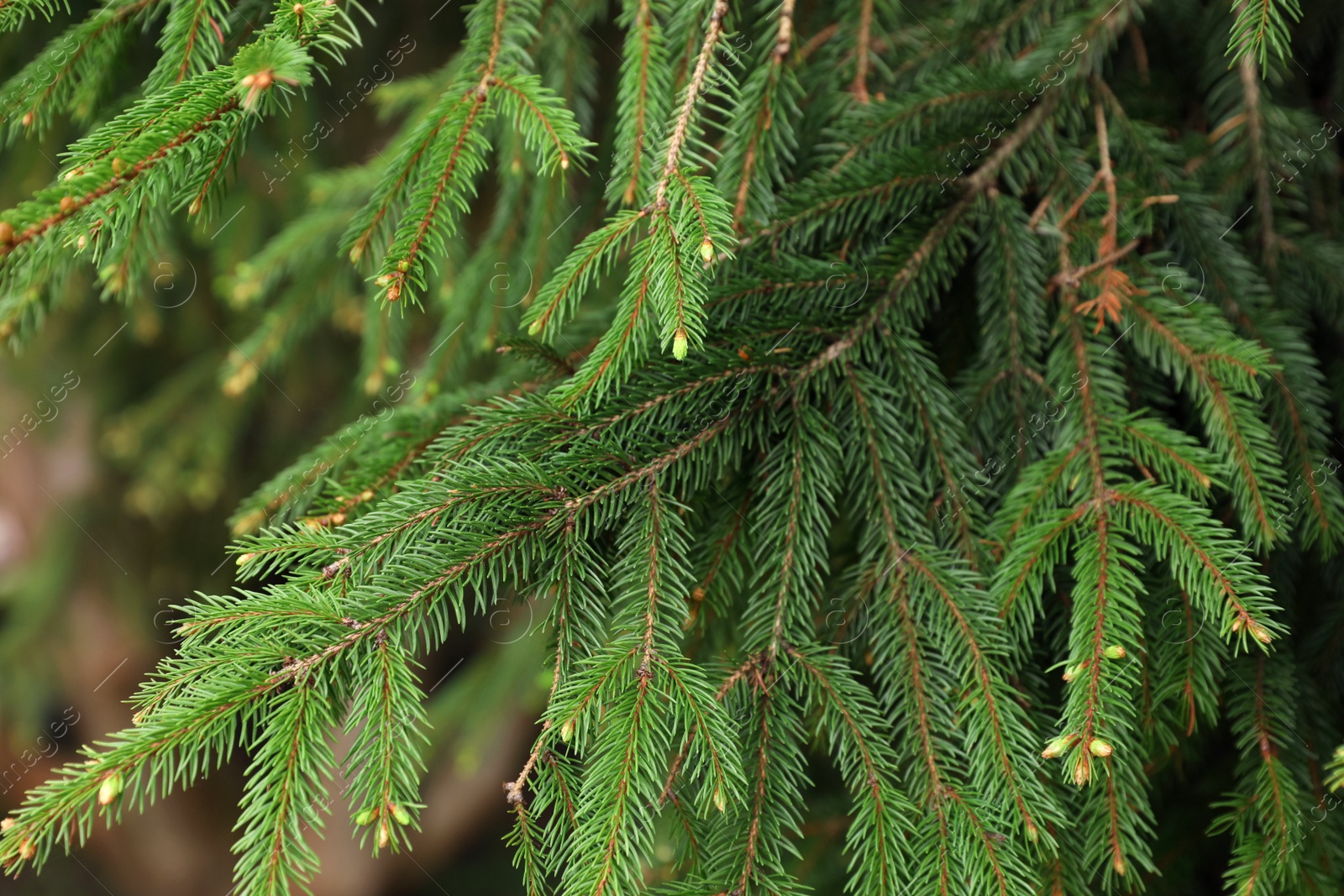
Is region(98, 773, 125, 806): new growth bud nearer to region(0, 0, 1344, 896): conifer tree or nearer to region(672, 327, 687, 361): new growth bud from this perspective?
region(0, 0, 1344, 896): conifer tree

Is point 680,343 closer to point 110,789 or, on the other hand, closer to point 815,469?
point 815,469

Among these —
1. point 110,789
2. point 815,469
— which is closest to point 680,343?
point 815,469

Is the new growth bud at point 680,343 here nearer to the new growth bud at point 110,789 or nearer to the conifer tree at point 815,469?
the conifer tree at point 815,469

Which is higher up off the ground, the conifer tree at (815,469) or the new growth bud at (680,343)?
the new growth bud at (680,343)

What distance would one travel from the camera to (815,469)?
94 cm

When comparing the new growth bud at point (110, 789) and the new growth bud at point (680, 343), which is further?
the new growth bud at point (680, 343)

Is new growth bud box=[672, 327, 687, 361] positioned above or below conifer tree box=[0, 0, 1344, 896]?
above

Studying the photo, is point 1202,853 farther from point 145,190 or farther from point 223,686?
point 145,190

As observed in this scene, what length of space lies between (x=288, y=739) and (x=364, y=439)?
476 mm

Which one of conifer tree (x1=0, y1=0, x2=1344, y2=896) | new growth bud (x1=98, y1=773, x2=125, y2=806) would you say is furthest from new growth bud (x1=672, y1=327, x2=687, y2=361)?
new growth bud (x1=98, y1=773, x2=125, y2=806)

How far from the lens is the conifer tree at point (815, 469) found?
76 cm

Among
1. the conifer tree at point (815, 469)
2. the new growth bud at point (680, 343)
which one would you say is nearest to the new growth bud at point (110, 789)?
the conifer tree at point (815, 469)

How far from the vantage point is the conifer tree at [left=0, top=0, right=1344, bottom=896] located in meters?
0.76

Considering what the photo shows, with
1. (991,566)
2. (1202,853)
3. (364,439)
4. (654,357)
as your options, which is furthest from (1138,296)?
(364,439)
